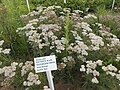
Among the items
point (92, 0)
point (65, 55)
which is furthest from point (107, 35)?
point (92, 0)

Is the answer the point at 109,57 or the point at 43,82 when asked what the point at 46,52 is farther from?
the point at 109,57

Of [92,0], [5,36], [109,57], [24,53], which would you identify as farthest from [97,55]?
[92,0]

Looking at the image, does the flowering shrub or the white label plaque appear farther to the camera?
the flowering shrub

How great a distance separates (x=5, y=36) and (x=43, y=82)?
87 centimetres

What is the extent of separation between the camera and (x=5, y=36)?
285 cm

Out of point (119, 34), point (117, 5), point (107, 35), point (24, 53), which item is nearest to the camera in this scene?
point (107, 35)

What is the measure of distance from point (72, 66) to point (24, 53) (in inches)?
26.9

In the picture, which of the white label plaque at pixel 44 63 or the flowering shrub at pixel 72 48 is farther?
the flowering shrub at pixel 72 48

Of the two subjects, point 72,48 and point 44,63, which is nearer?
point 44,63

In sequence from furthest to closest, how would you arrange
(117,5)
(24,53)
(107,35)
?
(117,5) < (24,53) < (107,35)

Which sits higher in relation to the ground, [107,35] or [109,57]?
[107,35]

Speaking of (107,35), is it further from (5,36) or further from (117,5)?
(117,5)

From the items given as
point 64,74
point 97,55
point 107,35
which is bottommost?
point 64,74

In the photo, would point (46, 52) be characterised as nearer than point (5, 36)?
Yes
